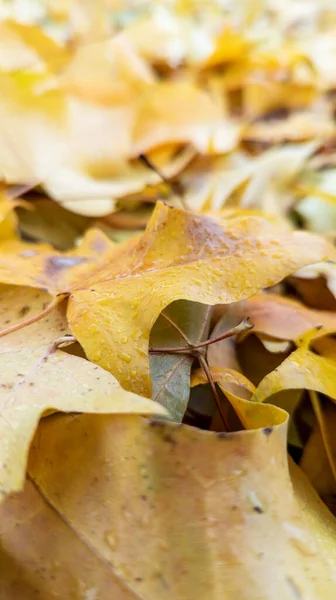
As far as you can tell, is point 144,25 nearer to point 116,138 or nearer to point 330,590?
point 116,138

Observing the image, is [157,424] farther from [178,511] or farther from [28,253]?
[28,253]

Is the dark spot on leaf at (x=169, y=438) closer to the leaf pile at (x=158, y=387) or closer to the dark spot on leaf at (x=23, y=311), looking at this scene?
the leaf pile at (x=158, y=387)

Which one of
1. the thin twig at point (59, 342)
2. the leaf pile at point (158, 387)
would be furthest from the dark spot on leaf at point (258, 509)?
the thin twig at point (59, 342)

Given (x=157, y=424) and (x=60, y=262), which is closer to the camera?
(x=157, y=424)

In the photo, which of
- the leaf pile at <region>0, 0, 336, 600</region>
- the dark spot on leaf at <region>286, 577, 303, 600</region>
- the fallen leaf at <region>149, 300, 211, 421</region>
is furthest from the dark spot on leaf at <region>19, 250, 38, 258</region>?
the dark spot on leaf at <region>286, 577, 303, 600</region>

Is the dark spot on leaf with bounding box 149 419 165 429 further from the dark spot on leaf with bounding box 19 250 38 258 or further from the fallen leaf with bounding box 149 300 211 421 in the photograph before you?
the dark spot on leaf with bounding box 19 250 38 258

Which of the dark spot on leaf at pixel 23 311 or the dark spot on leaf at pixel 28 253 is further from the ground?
the dark spot on leaf at pixel 28 253

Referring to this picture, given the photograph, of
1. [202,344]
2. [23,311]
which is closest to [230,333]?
[202,344]
